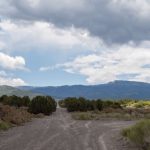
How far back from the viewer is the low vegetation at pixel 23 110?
169 feet

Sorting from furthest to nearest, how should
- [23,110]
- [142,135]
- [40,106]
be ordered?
[40,106], [23,110], [142,135]

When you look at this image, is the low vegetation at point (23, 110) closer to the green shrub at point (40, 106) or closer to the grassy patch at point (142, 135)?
the green shrub at point (40, 106)

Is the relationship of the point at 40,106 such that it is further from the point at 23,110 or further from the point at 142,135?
the point at 142,135

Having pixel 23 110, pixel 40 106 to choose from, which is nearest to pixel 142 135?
pixel 23 110

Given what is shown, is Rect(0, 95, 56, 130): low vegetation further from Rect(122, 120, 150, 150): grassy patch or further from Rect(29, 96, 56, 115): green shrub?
Rect(122, 120, 150, 150): grassy patch

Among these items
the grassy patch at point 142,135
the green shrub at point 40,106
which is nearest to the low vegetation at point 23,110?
the green shrub at point 40,106

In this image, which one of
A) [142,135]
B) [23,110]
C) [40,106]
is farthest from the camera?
[40,106]

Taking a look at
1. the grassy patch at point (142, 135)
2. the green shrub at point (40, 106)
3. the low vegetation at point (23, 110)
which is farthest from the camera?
the green shrub at point (40, 106)

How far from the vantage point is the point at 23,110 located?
7394cm

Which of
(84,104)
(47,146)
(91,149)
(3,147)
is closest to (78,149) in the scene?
(91,149)

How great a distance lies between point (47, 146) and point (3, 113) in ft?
101

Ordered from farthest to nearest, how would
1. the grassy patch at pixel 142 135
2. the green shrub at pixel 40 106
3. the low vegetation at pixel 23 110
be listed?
the green shrub at pixel 40 106 < the low vegetation at pixel 23 110 < the grassy patch at pixel 142 135

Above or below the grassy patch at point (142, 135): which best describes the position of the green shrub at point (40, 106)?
above

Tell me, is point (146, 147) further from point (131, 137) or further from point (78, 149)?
point (78, 149)
